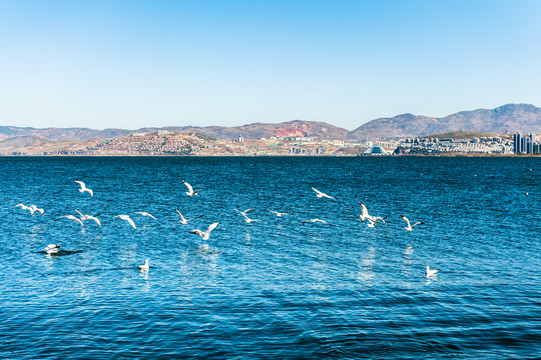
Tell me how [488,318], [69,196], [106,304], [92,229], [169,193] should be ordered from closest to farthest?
[488,318] → [106,304] → [92,229] → [69,196] → [169,193]

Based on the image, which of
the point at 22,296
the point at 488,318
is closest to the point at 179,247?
the point at 22,296

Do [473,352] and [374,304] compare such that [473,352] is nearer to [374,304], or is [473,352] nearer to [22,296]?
[374,304]

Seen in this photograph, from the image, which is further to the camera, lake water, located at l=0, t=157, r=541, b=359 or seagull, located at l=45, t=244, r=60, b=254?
seagull, located at l=45, t=244, r=60, b=254

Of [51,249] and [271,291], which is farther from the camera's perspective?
[51,249]

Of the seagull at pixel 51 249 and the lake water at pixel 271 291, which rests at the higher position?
the seagull at pixel 51 249

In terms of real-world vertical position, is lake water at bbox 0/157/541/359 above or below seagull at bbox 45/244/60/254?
below

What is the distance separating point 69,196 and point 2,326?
6192 cm

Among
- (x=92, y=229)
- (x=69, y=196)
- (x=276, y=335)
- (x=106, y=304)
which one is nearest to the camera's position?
(x=276, y=335)

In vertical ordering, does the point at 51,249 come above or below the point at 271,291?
above

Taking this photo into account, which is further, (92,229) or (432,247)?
(92,229)

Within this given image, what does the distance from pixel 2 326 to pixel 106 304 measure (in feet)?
13.8

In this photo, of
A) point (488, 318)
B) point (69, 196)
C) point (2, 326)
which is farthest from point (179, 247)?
point (69, 196)

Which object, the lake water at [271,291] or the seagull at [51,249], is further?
the seagull at [51,249]

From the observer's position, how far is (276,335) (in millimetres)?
18938
